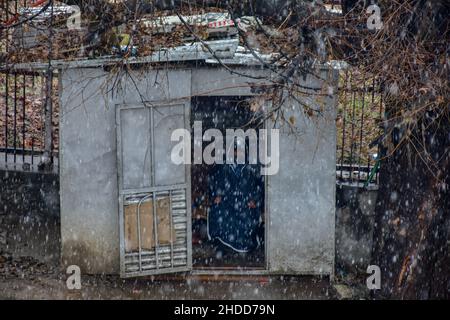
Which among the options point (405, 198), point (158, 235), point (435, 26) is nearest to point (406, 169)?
point (405, 198)

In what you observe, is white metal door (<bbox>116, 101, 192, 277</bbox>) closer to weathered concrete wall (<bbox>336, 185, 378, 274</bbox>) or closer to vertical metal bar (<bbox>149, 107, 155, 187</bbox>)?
vertical metal bar (<bbox>149, 107, 155, 187</bbox>)

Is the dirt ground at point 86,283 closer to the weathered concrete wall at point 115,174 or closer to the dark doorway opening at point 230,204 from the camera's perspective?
the weathered concrete wall at point 115,174

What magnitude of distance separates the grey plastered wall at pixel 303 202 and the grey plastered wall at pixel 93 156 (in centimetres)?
162

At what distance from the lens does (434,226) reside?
7.02 m

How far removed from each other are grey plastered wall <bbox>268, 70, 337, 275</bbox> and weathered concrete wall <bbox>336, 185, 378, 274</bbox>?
0.35 m

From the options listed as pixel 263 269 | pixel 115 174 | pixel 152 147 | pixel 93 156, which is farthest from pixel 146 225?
pixel 263 269

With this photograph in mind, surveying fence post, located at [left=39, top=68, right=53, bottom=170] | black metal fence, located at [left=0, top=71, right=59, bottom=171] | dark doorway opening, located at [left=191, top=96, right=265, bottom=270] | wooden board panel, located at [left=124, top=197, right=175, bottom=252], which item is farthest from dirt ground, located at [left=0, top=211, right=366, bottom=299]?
dark doorway opening, located at [left=191, top=96, right=265, bottom=270]

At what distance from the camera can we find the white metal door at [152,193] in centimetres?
930

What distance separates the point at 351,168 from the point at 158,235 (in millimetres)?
2880

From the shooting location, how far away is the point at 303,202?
31.3 feet

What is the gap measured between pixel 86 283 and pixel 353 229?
12.2 feet

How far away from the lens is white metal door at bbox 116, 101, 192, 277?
9.30m

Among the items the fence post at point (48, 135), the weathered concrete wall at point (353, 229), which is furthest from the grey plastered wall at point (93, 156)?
the weathered concrete wall at point (353, 229)
